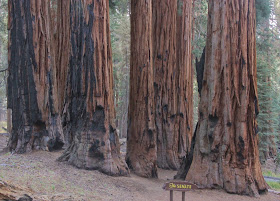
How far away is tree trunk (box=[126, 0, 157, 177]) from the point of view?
26.7 feet

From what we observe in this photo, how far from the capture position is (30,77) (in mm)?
7961

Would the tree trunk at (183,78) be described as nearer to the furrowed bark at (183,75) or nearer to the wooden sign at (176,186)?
the furrowed bark at (183,75)

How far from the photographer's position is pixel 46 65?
821cm

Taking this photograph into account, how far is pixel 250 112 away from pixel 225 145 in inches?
35.2

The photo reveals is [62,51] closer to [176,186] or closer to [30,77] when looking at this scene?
[30,77]

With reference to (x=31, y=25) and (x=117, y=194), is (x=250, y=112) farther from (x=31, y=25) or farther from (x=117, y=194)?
(x=31, y=25)

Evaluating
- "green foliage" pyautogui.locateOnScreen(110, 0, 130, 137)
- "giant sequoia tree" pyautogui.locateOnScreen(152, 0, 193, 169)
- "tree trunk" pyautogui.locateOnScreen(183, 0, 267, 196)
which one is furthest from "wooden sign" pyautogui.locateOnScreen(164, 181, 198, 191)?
"green foliage" pyautogui.locateOnScreen(110, 0, 130, 137)

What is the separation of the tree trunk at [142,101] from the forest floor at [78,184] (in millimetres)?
920

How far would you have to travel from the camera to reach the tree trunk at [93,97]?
6691mm

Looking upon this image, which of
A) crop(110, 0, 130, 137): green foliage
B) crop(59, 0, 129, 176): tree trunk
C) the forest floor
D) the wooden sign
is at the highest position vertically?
crop(110, 0, 130, 137): green foliage

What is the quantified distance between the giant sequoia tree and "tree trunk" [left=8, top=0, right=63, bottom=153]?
341cm

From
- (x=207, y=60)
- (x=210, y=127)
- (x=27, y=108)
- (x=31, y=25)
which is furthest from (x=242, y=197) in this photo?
(x=31, y=25)

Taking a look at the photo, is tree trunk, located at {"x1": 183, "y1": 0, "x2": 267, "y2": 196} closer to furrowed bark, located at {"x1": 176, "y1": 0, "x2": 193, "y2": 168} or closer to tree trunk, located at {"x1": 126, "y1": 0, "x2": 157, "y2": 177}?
tree trunk, located at {"x1": 126, "y1": 0, "x2": 157, "y2": 177}

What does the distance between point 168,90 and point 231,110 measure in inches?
137
